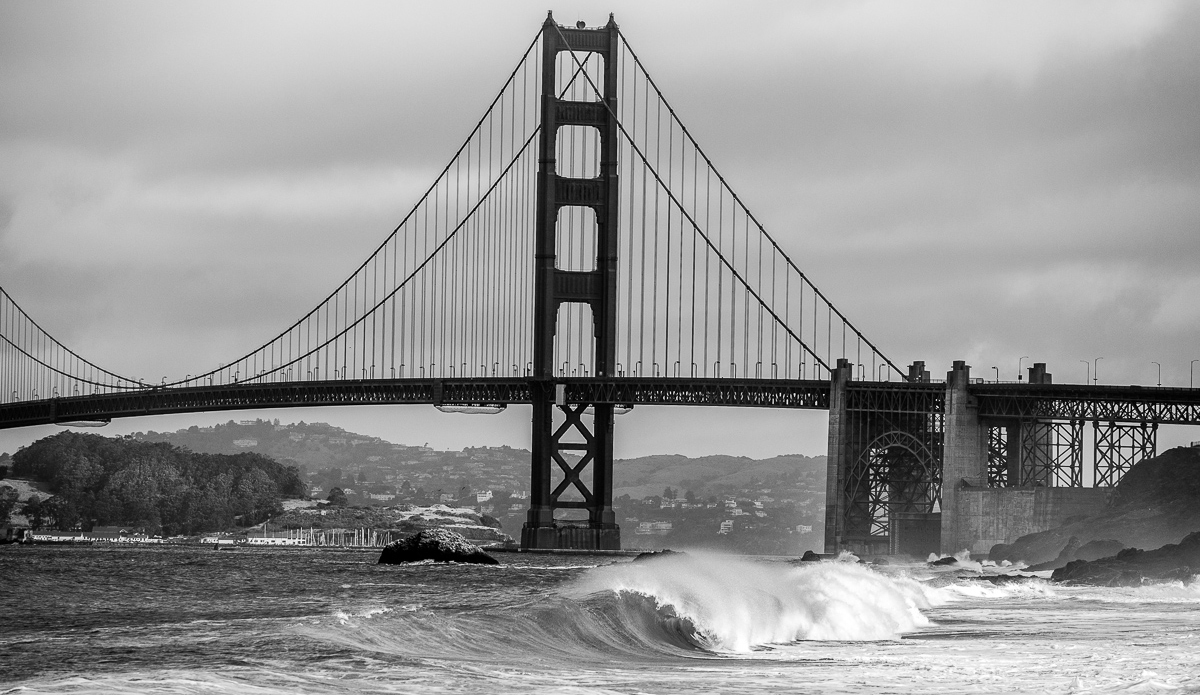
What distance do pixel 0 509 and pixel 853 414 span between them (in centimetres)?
11216

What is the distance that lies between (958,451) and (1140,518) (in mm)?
9966

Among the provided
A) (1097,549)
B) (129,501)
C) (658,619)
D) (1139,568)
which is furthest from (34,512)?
(658,619)

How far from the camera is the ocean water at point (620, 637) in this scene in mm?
21812

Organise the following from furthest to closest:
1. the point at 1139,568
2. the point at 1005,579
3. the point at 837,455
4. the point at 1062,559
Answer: the point at 837,455, the point at 1062,559, the point at 1005,579, the point at 1139,568

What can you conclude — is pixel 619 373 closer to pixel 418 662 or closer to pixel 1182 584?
pixel 1182 584

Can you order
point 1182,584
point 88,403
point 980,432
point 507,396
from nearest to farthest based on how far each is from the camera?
1. point 1182,584
2. point 980,432
3. point 507,396
4. point 88,403

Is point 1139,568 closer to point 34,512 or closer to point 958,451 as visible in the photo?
point 958,451

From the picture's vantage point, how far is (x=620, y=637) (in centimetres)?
2930

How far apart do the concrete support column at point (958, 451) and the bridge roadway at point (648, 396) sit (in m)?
0.80

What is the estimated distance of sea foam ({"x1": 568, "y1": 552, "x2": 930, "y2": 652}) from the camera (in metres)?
31.0

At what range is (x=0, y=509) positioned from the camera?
601 ft

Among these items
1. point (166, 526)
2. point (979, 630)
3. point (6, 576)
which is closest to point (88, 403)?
point (6, 576)

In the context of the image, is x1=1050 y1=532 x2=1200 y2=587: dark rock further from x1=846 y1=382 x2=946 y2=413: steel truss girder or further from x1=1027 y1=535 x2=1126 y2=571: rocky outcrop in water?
x1=846 y1=382 x2=946 y2=413: steel truss girder

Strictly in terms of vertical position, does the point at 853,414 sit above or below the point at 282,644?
above
